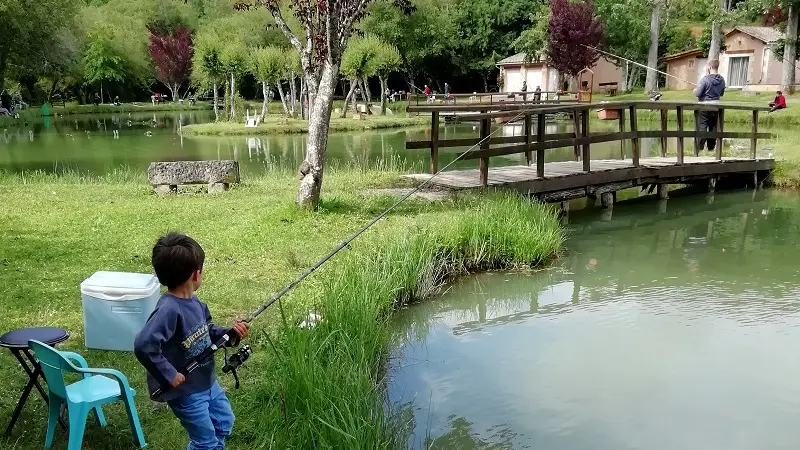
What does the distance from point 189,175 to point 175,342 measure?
8.42 metres

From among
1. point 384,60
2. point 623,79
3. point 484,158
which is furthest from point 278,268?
point 623,79

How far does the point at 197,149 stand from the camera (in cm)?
2188

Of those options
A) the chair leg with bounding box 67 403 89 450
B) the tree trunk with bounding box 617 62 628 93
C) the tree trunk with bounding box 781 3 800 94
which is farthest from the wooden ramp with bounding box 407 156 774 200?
the tree trunk with bounding box 617 62 628 93

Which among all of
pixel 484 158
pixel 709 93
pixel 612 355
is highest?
pixel 709 93

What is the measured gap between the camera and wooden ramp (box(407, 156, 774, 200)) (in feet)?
33.8

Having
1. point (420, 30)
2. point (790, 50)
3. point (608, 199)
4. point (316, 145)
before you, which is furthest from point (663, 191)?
point (420, 30)

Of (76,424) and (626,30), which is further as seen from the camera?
(626,30)

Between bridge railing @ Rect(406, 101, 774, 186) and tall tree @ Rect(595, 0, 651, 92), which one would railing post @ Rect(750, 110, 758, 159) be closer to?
bridge railing @ Rect(406, 101, 774, 186)

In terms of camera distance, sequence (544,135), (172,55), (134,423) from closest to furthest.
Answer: (134,423)
(544,135)
(172,55)

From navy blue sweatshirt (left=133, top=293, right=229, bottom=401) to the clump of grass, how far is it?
2.41 ft

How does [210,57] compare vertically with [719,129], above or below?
above

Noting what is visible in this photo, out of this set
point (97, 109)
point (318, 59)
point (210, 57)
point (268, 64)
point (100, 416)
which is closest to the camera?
point (100, 416)

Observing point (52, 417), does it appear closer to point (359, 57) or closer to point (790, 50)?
point (359, 57)

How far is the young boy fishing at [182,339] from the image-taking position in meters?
2.68
